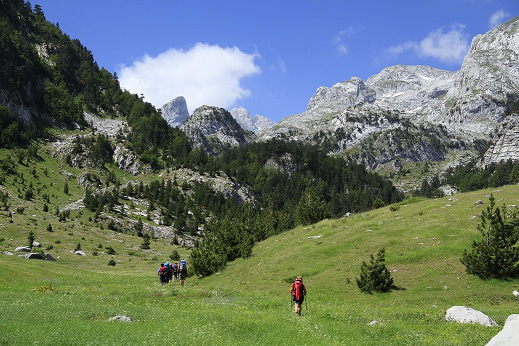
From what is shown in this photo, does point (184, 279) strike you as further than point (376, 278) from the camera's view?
Yes

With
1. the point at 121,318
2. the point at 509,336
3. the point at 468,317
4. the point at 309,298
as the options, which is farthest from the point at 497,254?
the point at 121,318

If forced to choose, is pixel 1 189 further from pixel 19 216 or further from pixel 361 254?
pixel 361 254

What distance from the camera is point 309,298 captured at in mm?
34969

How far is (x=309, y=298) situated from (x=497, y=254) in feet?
56.0

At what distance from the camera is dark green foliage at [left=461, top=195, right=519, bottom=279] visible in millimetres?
32688

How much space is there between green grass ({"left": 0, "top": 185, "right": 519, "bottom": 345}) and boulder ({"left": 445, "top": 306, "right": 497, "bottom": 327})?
0.70m

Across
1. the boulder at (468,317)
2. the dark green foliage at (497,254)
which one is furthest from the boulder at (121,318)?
the dark green foliage at (497,254)

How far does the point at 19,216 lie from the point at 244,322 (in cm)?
10403

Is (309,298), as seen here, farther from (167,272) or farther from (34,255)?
(34,255)

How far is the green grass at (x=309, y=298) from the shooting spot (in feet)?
60.4

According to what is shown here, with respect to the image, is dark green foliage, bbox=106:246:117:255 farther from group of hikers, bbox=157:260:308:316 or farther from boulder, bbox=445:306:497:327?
boulder, bbox=445:306:497:327

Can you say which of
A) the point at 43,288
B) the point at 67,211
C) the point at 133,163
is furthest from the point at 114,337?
the point at 133,163

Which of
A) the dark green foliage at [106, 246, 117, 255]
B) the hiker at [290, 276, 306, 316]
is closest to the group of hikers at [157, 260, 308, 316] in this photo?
the hiker at [290, 276, 306, 316]

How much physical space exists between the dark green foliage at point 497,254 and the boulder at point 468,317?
40.9 feet
